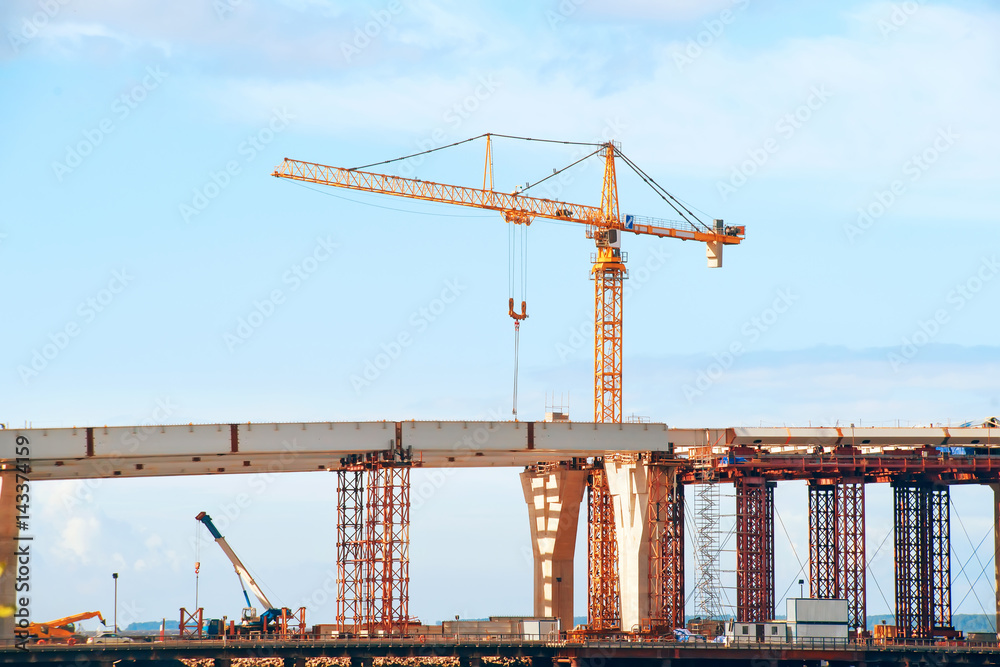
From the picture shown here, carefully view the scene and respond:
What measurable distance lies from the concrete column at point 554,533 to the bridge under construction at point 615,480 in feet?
0.59

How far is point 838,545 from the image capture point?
432ft

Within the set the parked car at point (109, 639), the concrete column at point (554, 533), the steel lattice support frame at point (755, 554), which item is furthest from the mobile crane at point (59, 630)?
the steel lattice support frame at point (755, 554)

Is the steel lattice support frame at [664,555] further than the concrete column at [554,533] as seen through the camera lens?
No

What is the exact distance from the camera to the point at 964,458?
12838cm

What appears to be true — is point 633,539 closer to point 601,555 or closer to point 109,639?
point 601,555

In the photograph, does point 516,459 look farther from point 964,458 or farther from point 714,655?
point 964,458

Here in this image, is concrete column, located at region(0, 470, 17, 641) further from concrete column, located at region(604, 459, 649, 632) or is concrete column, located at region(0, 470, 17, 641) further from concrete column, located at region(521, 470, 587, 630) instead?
concrete column, located at region(521, 470, 587, 630)

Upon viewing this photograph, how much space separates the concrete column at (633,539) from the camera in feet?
368

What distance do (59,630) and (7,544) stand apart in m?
23.8

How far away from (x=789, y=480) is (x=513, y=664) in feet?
117

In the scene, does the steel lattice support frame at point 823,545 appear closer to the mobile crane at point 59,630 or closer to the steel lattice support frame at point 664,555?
the steel lattice support frame at point 664,555

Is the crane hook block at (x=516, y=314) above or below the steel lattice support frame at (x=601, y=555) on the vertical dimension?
above

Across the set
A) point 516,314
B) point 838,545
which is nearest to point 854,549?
point 838,545

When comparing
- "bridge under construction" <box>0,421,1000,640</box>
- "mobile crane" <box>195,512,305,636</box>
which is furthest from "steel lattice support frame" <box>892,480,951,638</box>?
"mobile crane" <box>195,512,305,636</box>
